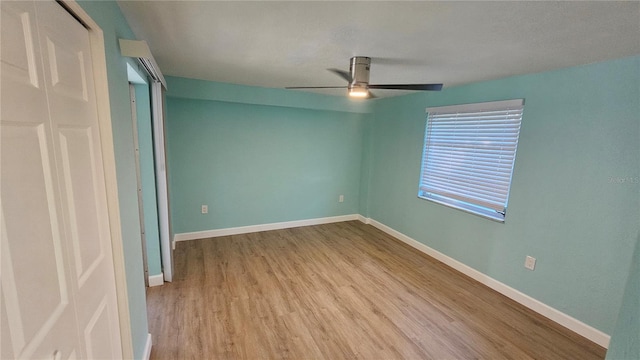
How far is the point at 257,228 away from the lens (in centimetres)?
411

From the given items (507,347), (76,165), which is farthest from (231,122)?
(507,347)

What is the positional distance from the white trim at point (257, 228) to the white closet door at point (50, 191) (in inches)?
106

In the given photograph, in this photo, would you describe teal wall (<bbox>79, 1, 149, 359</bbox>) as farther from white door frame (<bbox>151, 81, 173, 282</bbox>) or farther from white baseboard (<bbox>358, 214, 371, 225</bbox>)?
white baseboard (<bbox>358, 214, 371, 225</bbox>)

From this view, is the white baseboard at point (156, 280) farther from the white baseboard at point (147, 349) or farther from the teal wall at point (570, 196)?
the teal wall at point (570, 196)

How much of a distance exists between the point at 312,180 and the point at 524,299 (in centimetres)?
305

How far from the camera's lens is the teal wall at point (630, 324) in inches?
23.0

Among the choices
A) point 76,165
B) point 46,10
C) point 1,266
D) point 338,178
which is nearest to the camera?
point 1,266

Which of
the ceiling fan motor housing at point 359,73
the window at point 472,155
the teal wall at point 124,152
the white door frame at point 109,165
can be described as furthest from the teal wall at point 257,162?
the white door frame at point 109,165

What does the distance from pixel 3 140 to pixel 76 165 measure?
1.26ft

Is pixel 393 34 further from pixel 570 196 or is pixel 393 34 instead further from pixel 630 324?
pixel 570 196

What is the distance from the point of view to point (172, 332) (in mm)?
1998

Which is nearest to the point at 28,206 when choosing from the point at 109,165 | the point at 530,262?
the point at 109,165

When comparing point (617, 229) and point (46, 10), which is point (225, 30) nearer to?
point (46, 10)

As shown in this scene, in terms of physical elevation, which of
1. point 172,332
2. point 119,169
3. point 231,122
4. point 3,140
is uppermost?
point 231,122
